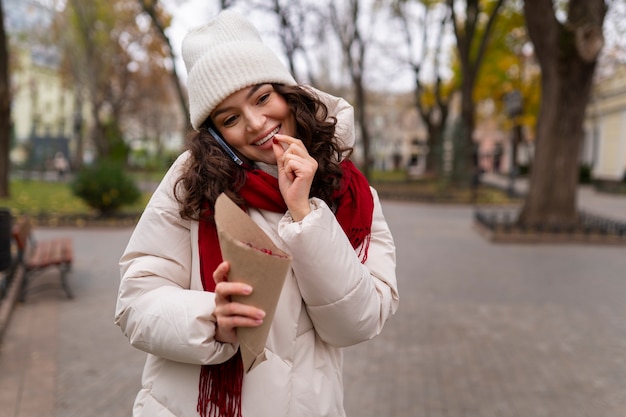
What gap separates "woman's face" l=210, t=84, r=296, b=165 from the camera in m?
1.53

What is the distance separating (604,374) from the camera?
4594 mm

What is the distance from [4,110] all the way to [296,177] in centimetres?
1709

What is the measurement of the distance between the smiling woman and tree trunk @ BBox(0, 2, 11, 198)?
16552 millimetres

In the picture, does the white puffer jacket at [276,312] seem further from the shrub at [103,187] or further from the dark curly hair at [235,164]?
the shrub at [103,187]

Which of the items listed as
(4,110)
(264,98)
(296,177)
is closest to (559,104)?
(264,98)

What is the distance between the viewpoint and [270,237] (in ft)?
4.59

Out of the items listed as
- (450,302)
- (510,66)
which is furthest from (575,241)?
(510,66)

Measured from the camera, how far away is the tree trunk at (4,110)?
51.4 feet

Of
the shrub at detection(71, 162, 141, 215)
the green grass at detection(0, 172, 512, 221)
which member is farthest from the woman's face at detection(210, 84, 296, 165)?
the green grass at detection(0, 172, 512, 221)

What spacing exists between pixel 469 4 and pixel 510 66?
1354 centimetres

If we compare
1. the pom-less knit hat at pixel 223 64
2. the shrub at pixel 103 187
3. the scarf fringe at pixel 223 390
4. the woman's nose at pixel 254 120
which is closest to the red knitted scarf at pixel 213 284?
the scarf fringe at pixel 223 390

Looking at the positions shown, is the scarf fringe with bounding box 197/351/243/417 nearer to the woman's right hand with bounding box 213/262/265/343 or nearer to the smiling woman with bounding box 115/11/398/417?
the smiling woman with bounding box 115/11/398/417

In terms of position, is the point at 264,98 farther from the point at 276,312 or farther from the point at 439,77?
the point at 439,77

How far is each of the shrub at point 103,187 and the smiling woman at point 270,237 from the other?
482 inches
